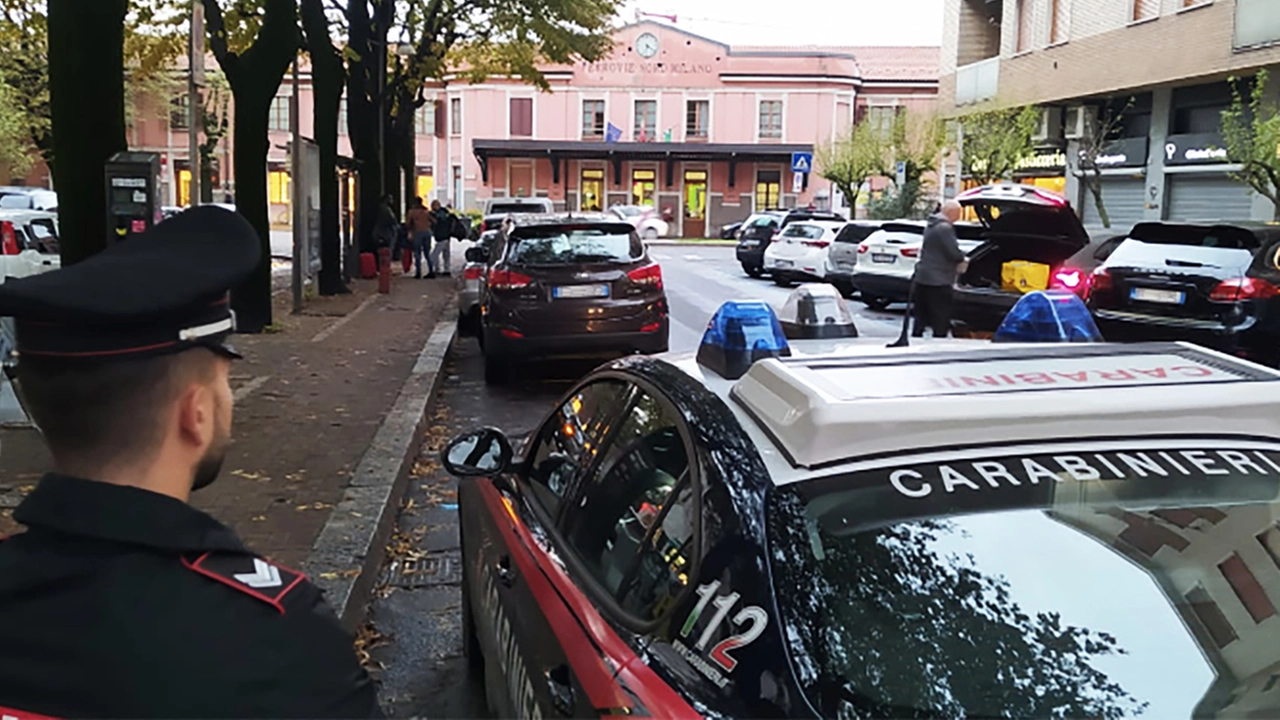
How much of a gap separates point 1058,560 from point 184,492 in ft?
5.14

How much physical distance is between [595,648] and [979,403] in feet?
3.05

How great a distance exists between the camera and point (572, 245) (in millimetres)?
11977

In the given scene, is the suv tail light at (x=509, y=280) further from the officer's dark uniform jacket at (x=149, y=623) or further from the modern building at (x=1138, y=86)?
the modern building at (x=1138, y=86)

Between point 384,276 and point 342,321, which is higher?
point 384,276

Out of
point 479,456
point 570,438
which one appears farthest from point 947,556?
point 479,456

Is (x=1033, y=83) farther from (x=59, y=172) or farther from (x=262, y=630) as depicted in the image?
(x=262, y=630)

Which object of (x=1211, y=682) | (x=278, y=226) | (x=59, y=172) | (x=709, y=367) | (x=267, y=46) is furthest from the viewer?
(x=278, y=226)

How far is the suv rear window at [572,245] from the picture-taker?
11.9m

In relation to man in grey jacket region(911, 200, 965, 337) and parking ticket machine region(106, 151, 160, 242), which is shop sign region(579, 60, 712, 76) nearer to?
man in grey jacket region(911, 200, 965, 337)

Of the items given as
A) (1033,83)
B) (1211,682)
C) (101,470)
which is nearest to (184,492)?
(101,470)

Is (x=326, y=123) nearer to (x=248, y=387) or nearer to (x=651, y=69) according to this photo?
(x=248, y=387)

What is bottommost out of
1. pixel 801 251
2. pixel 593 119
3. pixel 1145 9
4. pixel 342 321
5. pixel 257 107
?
pixel 342 321

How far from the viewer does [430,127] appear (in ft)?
213

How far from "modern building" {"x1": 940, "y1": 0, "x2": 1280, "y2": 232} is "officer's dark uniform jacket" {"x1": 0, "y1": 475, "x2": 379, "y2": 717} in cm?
2253
